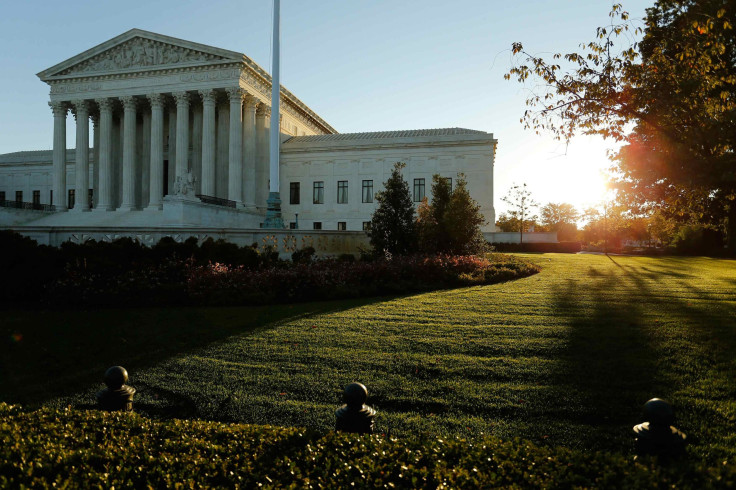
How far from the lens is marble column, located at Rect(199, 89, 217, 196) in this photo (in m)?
42.9

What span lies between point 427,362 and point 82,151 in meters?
50.3

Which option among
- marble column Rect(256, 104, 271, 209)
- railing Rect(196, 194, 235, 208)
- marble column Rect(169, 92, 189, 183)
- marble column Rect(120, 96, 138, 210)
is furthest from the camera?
marble column Rect(256, 104, 271, 209)

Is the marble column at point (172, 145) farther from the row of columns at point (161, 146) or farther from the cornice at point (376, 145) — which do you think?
the cornice at point (376, 145)

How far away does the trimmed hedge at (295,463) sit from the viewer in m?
3.27

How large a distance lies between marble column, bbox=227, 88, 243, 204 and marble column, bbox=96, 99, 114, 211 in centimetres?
1254

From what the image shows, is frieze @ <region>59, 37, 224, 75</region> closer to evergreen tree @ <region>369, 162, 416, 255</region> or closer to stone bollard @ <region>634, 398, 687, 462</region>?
evergreen tree @ <region>369, 162, 416, 255</region>

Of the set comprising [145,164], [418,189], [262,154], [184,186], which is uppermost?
[262,154]

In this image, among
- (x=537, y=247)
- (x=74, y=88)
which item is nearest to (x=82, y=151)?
(x=74, y=88)

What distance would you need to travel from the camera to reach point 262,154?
47688 millimetres

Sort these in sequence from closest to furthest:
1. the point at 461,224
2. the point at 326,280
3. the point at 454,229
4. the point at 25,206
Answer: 1. the point at 326,280
2. the point at 454,229
3. the point at 461,224
4. the point at 25,206

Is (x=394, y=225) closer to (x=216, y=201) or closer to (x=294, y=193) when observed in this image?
(x=216, y=201)

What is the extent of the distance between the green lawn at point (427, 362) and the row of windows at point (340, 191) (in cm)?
3443

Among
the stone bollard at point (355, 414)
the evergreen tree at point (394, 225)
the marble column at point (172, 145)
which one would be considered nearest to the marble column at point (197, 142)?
the marble column at point (172, 145)

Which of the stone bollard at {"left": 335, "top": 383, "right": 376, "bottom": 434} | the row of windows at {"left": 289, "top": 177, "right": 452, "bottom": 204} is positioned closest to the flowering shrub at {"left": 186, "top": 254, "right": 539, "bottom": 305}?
the stone bollard at {"left": 335, "top": 383, "right": 376, "bottom": 434}
